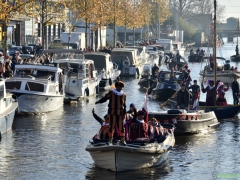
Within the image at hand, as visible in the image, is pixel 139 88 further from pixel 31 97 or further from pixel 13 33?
pixel 13 33

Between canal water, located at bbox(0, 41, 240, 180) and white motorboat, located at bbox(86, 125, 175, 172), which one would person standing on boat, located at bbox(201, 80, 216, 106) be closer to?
canal water, located at bbox(0, 41, 240, 180)

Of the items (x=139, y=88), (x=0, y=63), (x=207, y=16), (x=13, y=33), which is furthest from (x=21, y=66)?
(x=207, y=16)

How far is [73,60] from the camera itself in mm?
44750

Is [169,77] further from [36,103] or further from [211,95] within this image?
[36,103]

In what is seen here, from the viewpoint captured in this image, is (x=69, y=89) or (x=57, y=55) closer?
(x=69, y=89)

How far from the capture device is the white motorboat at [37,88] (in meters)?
35.5

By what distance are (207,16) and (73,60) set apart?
510 ft

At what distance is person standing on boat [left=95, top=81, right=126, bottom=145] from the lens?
2267 cm

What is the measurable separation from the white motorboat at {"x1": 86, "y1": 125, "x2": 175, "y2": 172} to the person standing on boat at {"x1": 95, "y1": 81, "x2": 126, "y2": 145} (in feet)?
1.04

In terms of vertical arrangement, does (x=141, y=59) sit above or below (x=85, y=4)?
below

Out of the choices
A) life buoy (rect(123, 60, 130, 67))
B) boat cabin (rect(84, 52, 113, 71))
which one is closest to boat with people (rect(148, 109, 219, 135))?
boat cabin (rect(84, 52, 113, 71))

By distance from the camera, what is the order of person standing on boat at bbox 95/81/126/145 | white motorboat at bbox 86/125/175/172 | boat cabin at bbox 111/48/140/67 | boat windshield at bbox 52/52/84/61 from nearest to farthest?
white motorboat at bbox 86/125/175/172 < person standing on boat at bbox 95/81/126/145 < boat windshield at bbox 52/52/84/61 < boat cabin at bbox 111/48/140/67

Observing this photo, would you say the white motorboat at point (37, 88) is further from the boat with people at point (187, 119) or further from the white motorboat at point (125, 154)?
the white motorboat at point (125, 154)

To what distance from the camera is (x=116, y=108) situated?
22859 millimetres
